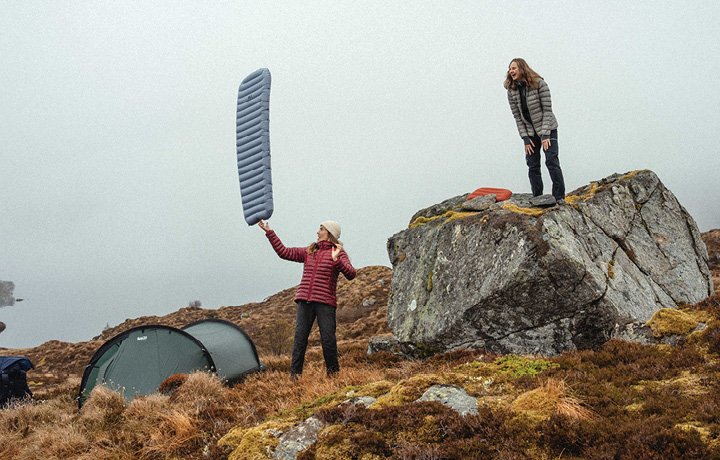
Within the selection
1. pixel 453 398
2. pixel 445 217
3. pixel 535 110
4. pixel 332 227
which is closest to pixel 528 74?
pixel 535 110

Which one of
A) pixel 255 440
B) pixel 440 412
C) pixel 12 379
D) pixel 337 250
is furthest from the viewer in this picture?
pixel 12 379

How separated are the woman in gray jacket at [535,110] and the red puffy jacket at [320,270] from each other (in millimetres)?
4809

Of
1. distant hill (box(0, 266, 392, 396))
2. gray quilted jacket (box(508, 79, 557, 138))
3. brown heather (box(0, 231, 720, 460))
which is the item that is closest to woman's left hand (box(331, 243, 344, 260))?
brown heather (box(0, 231, 720, 460))

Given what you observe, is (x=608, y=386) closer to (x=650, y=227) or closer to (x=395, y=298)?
(x=395, y=298)

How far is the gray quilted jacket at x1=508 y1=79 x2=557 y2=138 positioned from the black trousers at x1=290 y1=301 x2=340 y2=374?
5.90 metres

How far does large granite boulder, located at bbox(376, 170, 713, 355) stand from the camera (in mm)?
9516

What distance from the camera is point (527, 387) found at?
22.5 ft

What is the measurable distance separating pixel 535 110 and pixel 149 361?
1036 centimetres

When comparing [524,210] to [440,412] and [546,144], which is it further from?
[440,412]

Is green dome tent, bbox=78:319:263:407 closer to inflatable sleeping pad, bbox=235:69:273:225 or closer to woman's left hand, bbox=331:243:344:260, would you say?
inflatable sleeping pad, bbox=235:69:273:225

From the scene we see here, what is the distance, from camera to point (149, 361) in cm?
1205

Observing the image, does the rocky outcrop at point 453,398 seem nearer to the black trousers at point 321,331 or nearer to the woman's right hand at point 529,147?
the black trousers at point 321,331

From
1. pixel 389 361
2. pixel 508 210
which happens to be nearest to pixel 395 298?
pixel 389 361

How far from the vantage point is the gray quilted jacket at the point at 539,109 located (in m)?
11.1
